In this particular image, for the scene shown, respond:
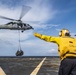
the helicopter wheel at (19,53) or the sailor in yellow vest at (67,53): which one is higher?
the sailor in yellow vest at (67,53)

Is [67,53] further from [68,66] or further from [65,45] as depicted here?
[68,66]

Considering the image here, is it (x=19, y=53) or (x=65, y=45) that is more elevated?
(x=65, y=45)

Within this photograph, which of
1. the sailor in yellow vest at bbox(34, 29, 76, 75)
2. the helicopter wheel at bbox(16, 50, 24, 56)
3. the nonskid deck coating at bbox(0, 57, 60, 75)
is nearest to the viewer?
the sailor in yellow vest at bbox(34, 29, 76, 75)

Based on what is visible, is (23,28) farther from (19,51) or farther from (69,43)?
(69,43)

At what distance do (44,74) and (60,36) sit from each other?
36.4 feet

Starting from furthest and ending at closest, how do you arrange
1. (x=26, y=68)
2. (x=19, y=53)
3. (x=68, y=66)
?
(x=19, y=53), (x=26, y=68), (x=68, y=66)

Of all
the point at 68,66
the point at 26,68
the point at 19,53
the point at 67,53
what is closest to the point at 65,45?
the point at 67,53

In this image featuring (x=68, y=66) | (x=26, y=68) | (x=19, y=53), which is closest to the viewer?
(x=68, y=66)

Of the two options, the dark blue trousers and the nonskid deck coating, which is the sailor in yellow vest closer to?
the dark blue trousers

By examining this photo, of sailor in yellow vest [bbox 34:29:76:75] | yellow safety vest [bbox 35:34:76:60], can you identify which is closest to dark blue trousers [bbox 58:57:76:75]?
sailor in yellow vest [bbox 34:29:76:75]

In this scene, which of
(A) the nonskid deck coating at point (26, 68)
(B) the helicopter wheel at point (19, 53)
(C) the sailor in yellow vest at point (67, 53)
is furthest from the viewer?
(B) the helicopter wheel at point (19, 53)

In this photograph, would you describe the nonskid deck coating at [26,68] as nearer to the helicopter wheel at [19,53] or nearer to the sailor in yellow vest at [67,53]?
the sailor in yellow vest at [67,53]

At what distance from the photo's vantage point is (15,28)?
78250mm

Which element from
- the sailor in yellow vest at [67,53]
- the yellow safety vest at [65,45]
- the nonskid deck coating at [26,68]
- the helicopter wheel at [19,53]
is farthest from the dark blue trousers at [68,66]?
the helicopter wheel at [19,53]
